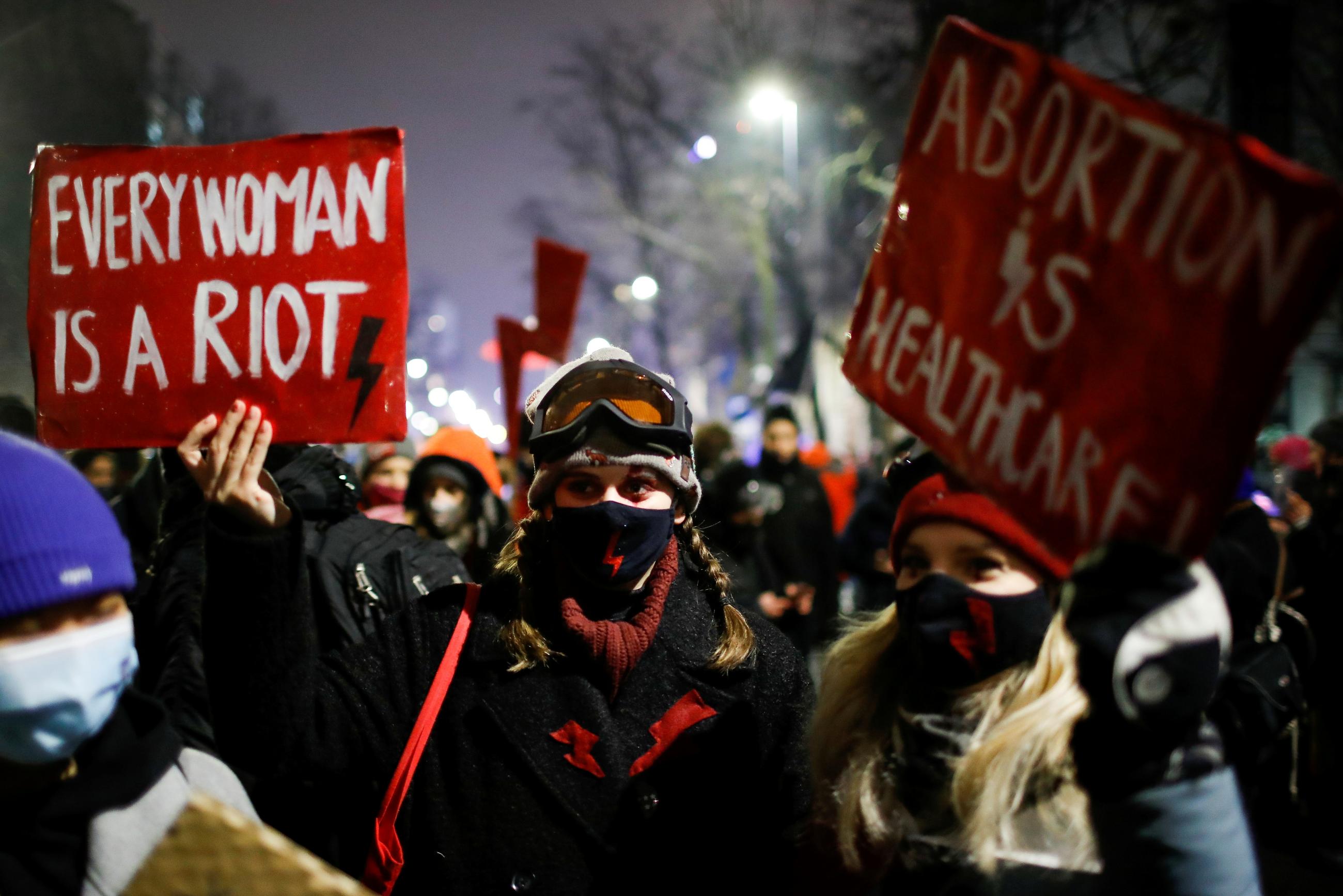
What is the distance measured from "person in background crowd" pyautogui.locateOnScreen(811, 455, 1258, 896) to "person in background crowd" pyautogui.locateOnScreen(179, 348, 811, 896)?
235 mm

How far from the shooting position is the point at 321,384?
7.06 ft

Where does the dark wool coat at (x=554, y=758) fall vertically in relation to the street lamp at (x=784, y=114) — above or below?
below

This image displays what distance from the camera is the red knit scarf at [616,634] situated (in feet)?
7.18

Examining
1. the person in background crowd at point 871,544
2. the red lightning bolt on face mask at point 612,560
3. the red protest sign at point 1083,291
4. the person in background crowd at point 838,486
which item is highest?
the red protest sign at point 1083,291

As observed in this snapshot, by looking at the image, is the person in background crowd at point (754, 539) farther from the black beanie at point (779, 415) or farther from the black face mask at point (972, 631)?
the black face mask at point (972, 631)

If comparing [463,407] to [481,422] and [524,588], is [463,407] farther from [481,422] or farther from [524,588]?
[524,588]

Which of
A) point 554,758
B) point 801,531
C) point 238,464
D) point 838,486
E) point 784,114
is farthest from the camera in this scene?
point 784,114

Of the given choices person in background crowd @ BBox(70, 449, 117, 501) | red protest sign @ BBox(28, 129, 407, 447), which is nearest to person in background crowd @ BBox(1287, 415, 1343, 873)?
red protest sign @ BBox(28, 129, 407, 447)

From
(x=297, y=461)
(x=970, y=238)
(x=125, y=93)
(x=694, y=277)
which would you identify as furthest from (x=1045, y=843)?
(x=694, y=277)

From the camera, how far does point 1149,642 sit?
136 cm

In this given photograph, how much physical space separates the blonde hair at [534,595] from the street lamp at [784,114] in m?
20.4

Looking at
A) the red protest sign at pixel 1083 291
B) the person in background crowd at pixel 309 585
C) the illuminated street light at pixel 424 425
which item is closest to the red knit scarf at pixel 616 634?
the person in background crowd at pixel 309 585

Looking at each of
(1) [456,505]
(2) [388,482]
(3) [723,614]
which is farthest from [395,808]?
(2) [388,482]

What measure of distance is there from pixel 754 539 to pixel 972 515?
15.5 feet
